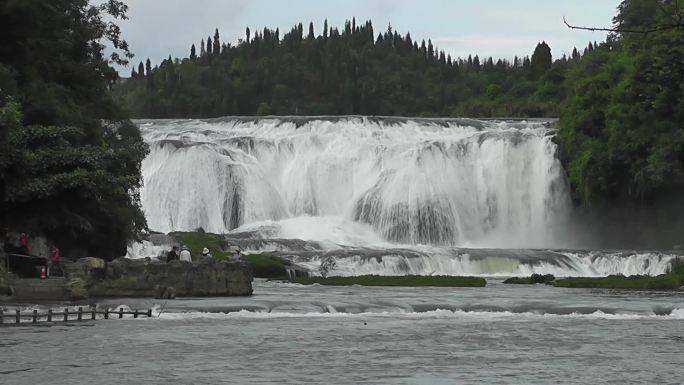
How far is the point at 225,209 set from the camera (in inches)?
2431

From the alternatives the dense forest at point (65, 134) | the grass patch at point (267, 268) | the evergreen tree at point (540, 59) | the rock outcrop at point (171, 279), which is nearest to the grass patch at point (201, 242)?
the grass patch at point (267, 268)

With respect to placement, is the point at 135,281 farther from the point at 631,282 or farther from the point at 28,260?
the point at 631,282

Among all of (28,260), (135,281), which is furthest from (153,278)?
(28,260)

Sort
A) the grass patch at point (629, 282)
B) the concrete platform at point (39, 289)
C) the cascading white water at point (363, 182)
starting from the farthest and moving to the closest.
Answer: the cascading white water at point (363, 182) < the grass patch at point (629, 282) < the concrete platform at point (39, 289)

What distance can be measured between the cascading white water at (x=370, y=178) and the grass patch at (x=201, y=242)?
983cm

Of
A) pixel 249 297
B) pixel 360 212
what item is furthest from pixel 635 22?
pixel 249 297

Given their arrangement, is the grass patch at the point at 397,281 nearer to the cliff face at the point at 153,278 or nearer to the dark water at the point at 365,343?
the dark water at the point at 365,343

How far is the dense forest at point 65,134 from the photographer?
33.6 metres

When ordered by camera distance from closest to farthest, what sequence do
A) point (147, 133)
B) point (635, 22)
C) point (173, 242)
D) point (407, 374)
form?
point (407, 374), point (173, 242), point (147, 133), point (635, 22)

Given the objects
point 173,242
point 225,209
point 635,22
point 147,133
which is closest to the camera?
point 173,242

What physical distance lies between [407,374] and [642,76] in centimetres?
4591

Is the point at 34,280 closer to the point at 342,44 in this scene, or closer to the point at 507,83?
the point at 507,83

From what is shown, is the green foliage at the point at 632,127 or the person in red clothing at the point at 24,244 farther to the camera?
the green foliage at the point at 632,127

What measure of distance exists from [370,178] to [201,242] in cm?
1871
